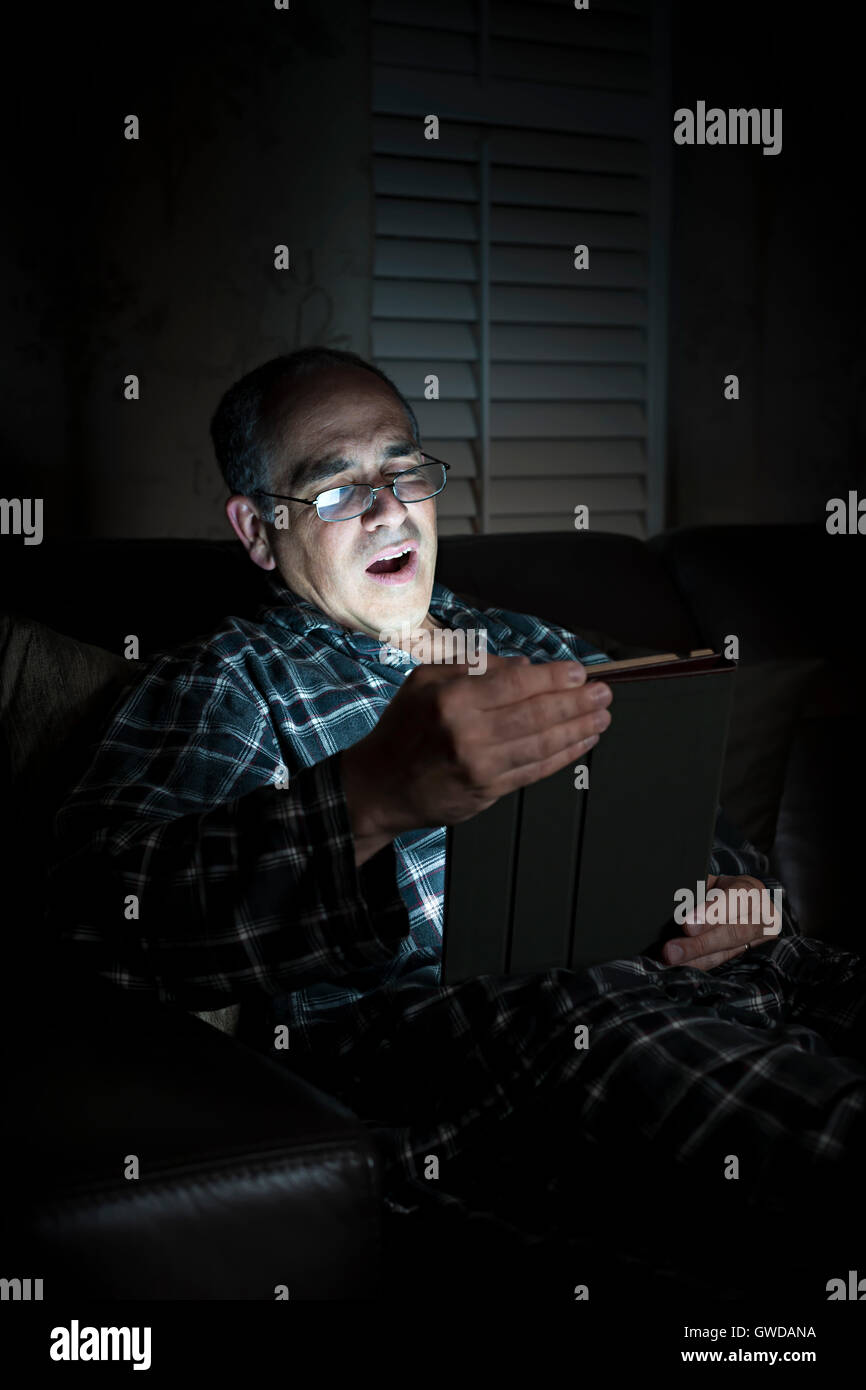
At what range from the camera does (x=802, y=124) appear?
2727mm

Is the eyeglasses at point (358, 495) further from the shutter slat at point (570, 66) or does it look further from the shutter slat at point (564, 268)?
the shutter slat at point (570, 66)

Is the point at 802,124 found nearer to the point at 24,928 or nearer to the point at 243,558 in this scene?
the point at 243,558

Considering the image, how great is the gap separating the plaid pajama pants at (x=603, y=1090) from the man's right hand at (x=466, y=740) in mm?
224

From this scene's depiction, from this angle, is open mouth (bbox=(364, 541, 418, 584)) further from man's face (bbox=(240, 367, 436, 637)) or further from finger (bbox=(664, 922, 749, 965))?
finger (bbox=(664, 922, 749, 965))

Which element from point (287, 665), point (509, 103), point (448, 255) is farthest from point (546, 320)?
point (287, 665)

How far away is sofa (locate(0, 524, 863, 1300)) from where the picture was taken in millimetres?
725

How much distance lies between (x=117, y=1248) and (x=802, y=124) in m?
2.83

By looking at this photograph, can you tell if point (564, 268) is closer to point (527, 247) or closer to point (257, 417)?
point (527, 247)

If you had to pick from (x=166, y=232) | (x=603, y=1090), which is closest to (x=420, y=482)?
(x=603, y=1090)

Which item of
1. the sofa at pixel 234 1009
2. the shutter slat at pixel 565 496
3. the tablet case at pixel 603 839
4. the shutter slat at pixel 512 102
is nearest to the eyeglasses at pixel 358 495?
the sofa at pixel 234 1009

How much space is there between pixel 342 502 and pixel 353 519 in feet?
0.08

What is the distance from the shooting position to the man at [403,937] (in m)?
0.86

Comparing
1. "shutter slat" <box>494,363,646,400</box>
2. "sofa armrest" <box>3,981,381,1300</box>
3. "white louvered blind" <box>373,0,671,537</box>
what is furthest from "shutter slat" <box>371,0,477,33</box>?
"sofa armrest" <box>3,981,381,1300</box>

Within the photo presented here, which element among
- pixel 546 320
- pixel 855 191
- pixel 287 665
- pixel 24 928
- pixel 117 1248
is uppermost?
pixel 855 191
